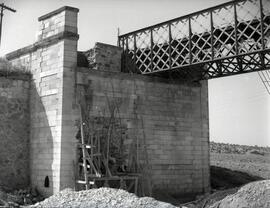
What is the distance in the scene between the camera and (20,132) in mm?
15203

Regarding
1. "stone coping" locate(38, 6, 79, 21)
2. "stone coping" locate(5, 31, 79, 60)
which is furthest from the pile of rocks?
"stone coping" locate(38, 6, 79, 21)

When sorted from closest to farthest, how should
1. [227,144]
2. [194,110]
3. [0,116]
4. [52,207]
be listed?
[52,207], [0,116], [194,110], [227,144]

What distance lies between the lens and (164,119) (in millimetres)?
16891

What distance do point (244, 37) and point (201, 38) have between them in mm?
1638

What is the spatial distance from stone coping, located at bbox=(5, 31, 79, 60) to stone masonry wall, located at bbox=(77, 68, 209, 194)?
131cm

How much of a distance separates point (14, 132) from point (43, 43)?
3630 millimetres

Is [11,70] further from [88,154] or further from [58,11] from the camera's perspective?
[88,154]

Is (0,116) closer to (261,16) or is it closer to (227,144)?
(261,16)

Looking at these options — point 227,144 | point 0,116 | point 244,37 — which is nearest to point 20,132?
point 0,116

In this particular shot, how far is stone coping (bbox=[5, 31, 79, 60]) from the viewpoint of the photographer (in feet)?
47.3

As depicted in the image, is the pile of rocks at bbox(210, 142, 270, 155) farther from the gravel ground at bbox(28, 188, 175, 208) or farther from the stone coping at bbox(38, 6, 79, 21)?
the gravel ground at bbox(28, 188, 175, 208)

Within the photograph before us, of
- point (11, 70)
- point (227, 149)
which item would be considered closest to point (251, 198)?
point (11, 70)

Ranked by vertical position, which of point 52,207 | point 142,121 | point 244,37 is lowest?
point 52,207

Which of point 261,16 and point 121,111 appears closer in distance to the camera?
point 261,16
